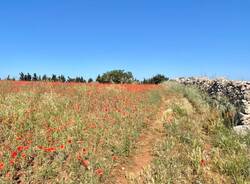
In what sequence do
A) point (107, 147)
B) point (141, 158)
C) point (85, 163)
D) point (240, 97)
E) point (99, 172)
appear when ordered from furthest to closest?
point (240, 97)
point (141, 158)
point (107, 147)
point (85, 163)
point (99, 172)

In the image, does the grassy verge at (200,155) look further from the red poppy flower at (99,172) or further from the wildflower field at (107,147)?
the red poppy flower at (99,172)

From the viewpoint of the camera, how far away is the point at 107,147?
7918 millimetres

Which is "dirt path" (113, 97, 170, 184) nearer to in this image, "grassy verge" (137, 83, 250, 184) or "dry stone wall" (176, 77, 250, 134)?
"grassy verge" (137, 83, 250, 184)

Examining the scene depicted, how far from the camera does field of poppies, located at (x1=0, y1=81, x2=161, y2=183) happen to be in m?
6.31

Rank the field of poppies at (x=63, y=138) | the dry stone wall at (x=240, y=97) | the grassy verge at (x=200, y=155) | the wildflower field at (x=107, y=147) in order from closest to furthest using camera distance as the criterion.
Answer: the field of poppies at (x=63, y=138) → the wildflower field at (x=107, y=147) → the grassy verge at (x=200, y=155) → the dry stone wall at (x=240, y=97)

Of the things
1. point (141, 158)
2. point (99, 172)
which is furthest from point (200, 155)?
point (99, 172)

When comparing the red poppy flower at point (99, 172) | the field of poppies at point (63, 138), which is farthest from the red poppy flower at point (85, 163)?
the red poppy flower at point (99, 172)

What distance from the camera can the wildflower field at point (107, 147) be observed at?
6.51 metres

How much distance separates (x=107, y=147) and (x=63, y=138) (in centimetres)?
96

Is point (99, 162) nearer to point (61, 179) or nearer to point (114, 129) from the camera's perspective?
point (61, 179)

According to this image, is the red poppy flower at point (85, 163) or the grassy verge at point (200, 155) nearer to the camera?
the red poppy flower at point (85, 163)

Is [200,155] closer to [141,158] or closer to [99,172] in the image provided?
[141,158]

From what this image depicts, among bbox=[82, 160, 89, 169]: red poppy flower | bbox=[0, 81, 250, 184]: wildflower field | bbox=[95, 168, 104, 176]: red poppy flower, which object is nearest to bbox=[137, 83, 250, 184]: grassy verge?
bbox=[0, 81, 250, 184]: wildflower field

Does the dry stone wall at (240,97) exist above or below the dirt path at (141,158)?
above
